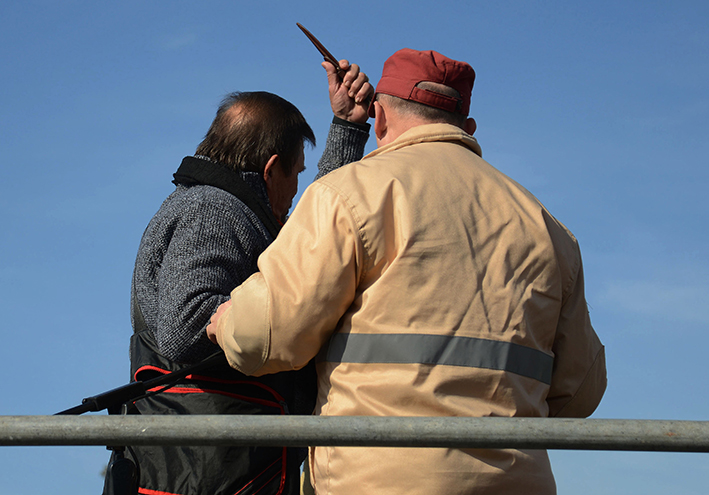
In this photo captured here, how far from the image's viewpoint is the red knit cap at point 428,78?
9.38ft

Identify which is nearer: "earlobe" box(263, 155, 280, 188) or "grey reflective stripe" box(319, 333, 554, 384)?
"grey reflective stripe" box(319, 333, 554, 384)

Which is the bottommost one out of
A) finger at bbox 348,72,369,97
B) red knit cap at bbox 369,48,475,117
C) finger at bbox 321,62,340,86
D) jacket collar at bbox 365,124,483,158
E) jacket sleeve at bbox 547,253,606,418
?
jacket sleeve at bbox 547,253,606,418

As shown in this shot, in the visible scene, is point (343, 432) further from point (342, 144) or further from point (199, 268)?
point (342, 144)

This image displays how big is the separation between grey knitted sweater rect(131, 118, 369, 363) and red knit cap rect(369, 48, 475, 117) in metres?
0.72

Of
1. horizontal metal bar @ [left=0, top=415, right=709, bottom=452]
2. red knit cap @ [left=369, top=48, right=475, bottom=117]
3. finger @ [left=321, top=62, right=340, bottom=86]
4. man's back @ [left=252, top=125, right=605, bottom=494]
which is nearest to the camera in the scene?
horizontal metal bar @ [left=0, top=415, right=709, bottom=452]

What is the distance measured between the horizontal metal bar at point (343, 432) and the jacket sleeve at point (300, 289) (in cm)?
55

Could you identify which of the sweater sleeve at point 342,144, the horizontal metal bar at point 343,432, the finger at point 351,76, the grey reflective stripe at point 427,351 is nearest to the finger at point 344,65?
the finger at point 351,76

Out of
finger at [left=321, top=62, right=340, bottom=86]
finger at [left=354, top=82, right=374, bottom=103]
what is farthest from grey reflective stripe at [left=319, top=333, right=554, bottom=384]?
finger at [left=321, top=62, right=340, bottom=86]

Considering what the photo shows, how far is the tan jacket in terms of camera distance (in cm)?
222

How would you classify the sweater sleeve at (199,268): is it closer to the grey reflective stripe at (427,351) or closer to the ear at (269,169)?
the ear at (269,169)

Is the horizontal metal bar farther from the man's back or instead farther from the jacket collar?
the jacket collar

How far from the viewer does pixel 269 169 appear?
132 inches

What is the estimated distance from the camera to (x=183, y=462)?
275 cm

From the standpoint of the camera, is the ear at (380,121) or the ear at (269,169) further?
the ear at (269,169)
